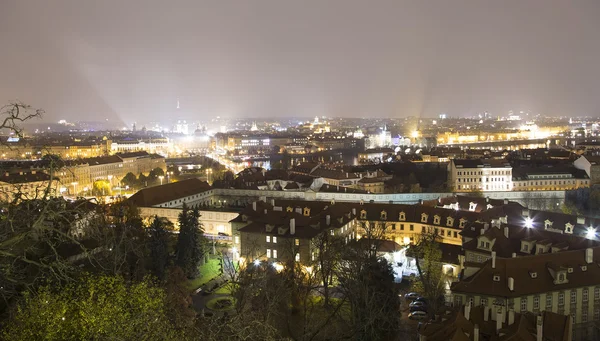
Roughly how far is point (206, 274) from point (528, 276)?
36.2ft

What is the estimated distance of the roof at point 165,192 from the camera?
2740 centimetres

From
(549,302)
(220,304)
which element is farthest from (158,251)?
(549,302)

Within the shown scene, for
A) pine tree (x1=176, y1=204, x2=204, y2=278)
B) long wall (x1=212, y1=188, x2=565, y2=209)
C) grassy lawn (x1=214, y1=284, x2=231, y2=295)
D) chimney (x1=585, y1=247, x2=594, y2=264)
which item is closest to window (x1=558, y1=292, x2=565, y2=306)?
chimney (x1=585, y1=247, x2=594, y2=264)

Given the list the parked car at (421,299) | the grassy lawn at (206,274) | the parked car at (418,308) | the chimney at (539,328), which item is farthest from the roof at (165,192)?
the chimney at (539,328)

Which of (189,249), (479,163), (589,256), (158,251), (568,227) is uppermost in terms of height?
(479,163)

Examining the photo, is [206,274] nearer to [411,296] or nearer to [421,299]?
[411,296]

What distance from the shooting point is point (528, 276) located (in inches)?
529

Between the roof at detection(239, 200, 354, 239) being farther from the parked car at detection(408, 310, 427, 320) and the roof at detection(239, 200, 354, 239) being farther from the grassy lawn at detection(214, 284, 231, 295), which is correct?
the parked car at detection(408, 310, 427, 320)

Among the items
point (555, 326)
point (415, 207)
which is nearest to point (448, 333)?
point (555, 326)

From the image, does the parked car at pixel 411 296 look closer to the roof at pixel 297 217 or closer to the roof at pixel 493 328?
the roof at pixel 297 217

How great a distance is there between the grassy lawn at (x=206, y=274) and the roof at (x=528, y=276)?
8717 millimetres

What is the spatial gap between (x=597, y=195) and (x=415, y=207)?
15759 mm

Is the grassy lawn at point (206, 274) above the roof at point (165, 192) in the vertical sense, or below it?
below

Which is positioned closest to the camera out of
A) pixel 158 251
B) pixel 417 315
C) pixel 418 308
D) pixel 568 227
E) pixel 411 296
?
pixel 417 315
